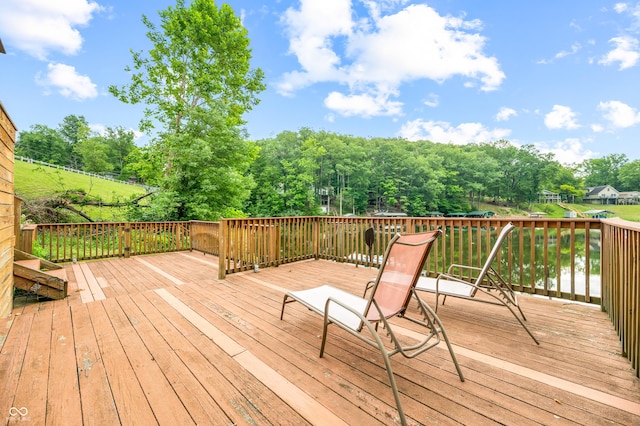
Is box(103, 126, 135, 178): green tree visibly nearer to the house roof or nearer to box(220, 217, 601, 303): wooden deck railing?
box(220, 217, 601, 303): wooden deck railing

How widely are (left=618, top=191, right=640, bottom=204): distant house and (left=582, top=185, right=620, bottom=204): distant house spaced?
731 mm

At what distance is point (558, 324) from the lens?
2543mm

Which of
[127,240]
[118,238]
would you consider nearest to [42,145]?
[118,238]

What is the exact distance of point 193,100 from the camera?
12695mm

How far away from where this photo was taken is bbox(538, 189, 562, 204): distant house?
46.7 meters

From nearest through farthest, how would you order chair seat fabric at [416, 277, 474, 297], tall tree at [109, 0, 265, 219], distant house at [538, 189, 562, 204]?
chair seat fabric at [416, 277, 474, 297], tall tree at [109, 0, 265, 219], distant house at [538, 189, 562, 204]

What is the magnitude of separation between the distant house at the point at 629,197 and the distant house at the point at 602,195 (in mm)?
731

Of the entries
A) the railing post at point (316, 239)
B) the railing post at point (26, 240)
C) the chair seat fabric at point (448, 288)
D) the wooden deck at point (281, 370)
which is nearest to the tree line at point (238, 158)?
the railing post at point (26, 240)

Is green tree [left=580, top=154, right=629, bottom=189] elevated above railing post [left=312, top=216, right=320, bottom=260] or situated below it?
above

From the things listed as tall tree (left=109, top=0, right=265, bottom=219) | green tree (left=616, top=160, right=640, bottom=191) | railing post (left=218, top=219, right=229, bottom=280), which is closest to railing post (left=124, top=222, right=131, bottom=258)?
railing post (left=218, top=219, right=229, bottom=280)

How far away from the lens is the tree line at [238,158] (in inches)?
468

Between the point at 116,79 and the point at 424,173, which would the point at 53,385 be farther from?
the point at 424,173

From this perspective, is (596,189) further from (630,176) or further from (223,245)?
(223,245)

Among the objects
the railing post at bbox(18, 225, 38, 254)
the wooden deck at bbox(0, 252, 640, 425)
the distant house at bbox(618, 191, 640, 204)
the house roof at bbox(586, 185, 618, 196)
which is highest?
the house roof at bbox(586, 185, 618, 196)
